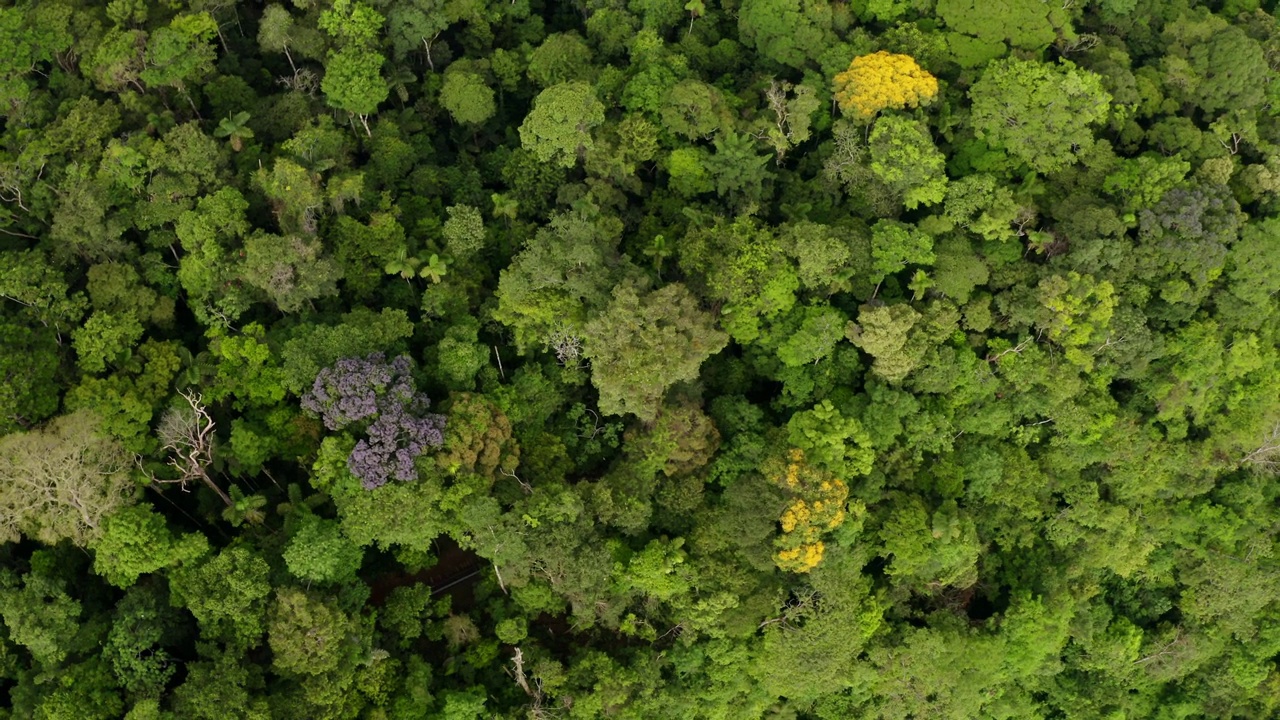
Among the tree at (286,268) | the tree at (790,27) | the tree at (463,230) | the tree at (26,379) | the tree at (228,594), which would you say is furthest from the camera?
the tree at (790,27)

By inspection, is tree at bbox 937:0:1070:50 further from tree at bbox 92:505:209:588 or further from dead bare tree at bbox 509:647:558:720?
tree at bbox 92:505:209:588

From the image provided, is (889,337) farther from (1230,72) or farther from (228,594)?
(228,594)

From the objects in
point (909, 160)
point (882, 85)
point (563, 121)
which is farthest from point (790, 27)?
point (563, 121)

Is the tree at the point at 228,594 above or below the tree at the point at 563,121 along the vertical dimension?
below

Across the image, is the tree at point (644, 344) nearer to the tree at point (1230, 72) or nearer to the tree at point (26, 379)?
the tree at point (26, 379)

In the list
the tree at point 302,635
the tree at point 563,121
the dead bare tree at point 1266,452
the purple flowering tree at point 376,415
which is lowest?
the tree at point 302,635

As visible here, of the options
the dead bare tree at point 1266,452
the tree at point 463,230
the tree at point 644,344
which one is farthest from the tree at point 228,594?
the dead bare tree at point 1266,452

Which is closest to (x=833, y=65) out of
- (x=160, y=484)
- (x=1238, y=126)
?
(x=1238, y=126)
